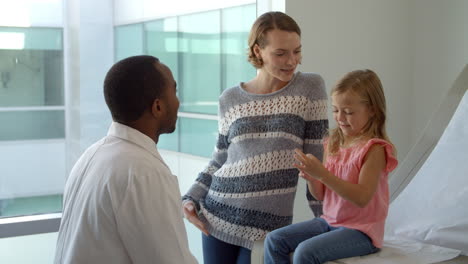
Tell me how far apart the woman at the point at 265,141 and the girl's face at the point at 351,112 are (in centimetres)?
8

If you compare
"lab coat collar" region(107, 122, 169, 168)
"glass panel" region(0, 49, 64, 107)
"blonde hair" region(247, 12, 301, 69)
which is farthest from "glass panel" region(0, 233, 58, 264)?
"lab coat collar" region(107, 122, 169, 168)

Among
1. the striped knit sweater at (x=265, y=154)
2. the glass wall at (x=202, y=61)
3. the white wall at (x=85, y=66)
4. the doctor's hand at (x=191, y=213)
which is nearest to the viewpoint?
the striped knit sweater at (x=265, y=154)

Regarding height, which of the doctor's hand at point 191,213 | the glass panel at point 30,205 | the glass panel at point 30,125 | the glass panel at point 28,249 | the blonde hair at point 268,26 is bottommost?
the glass panel at point 28,249

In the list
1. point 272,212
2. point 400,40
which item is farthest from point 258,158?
point 400,40

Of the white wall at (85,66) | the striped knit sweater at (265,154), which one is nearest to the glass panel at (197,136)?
the white wall at (85,66)

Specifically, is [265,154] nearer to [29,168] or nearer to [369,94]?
[369,94]

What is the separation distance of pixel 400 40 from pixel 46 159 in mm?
1815

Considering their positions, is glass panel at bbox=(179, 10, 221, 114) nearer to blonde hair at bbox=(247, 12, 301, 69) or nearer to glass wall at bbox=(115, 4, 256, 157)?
glass wall at bbox=(115, 4, 256, 157)

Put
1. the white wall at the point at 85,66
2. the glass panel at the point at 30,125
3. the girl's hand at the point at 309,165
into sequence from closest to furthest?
the girl's hand at the point at 309,165 < the glass panel at the point at 30,125 < the white wall at the point at 85,66

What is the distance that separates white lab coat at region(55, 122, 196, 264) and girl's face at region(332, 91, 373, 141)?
759 mm

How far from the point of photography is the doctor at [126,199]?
1.18m

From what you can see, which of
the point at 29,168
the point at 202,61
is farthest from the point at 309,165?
the point at 202,61

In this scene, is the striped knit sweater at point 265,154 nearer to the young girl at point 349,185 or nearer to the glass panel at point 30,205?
the young girl at point 349,185

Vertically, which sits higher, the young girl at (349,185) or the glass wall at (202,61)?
the glass wall at (202,61)
